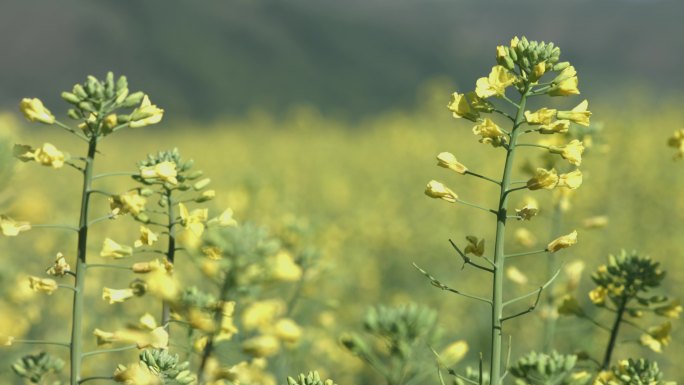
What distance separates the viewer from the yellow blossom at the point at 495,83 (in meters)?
2.68

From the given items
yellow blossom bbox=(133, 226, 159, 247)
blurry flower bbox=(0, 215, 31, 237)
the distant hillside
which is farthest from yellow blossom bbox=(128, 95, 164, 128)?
the distant hillside

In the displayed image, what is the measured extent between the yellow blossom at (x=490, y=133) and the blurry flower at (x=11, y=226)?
5.73 feet

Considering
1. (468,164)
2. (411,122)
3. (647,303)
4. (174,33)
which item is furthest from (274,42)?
(647,303)

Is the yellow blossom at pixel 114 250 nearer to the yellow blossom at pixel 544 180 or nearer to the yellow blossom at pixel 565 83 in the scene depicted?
the yellow blossom at pixel 544 180

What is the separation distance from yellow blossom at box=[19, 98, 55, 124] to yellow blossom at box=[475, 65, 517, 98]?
168 cm

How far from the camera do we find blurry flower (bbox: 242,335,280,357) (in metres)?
1.97

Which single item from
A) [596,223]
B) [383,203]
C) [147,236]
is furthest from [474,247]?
[383,203]

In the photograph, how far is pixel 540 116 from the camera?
2.58 meters

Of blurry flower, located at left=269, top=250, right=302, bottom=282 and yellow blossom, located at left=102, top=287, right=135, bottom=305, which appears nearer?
blurry flower, located at left=269, top=250, right=302, bottom=282

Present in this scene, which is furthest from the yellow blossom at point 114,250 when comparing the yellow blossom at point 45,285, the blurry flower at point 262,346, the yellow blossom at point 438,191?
the yellow blossom at point 438,191

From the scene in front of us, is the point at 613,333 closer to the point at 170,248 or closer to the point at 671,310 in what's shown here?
the point at 671,310

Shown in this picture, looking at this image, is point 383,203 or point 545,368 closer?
point 545,368

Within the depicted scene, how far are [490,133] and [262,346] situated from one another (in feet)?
3.97

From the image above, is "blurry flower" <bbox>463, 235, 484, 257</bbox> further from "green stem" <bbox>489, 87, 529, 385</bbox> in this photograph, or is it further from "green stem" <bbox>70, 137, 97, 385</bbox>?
"green stem" <bbox>70, 137, 97, 385</bbox>
